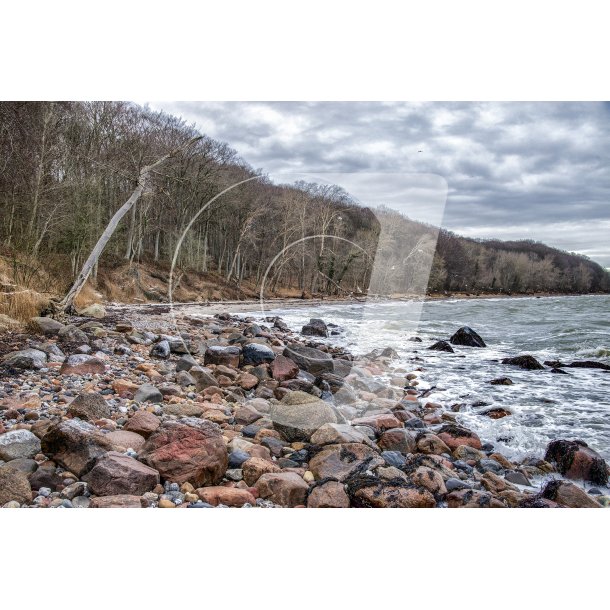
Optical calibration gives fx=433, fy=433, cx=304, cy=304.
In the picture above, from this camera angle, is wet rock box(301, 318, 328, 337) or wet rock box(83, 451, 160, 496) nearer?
wet rock box(83, 451, 160, 496)

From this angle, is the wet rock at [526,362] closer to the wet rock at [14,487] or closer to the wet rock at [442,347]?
the wet rock at [442,347]

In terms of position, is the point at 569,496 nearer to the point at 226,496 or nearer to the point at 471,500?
the point at 471,500

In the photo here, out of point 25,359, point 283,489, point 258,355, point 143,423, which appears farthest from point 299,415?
point 25,359

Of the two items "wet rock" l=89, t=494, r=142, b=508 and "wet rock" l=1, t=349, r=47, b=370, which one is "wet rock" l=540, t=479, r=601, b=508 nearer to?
"wet rock" l=89, t=494, r=142, b=508

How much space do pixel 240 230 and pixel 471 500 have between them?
1.71 m

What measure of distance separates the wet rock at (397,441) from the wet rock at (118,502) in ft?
3.84

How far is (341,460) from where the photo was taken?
2006 mm

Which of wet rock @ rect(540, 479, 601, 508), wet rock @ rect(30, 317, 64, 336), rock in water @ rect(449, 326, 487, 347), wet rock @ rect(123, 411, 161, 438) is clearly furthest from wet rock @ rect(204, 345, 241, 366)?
wet rock @ rect(540, 479, 601, 508)

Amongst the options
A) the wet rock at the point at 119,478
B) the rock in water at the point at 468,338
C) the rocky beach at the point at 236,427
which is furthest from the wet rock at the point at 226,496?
the rock in water at the point at 468,338

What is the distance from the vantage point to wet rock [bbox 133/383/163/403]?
2311 millimetres

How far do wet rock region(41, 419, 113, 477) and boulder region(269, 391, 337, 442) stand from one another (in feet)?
2.67

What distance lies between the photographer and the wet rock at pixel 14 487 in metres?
1.76

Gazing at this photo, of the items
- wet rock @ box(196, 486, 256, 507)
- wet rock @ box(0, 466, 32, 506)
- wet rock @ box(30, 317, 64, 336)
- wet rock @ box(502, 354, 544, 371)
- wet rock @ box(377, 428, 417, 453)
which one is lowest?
wet rock @ box(0, 466, 32, 506)
